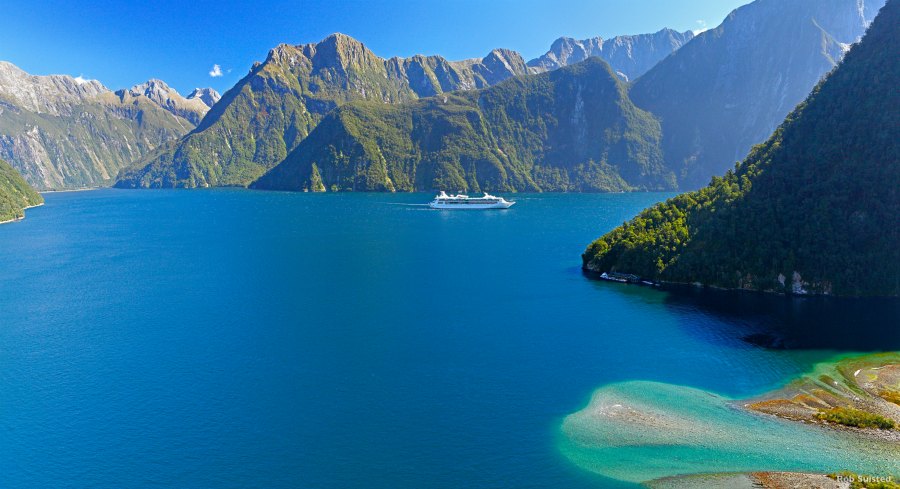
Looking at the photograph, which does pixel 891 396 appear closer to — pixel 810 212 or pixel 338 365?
pixel 810 212

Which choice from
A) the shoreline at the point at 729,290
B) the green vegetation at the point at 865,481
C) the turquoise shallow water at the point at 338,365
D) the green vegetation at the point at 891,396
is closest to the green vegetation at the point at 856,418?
the green vegetation at the point at 891,396

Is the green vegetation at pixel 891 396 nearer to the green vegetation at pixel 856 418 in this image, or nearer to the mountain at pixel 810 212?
the green vegetation at pixel 856 418

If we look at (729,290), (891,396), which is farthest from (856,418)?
(729,290)

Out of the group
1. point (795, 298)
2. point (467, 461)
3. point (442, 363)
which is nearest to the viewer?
point (467, 461)

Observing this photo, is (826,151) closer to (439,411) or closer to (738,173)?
(738,173)

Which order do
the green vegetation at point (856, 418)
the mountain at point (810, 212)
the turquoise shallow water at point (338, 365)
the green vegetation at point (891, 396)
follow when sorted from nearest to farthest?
the turquoise shallow water at point (338, 365), the green vegetation at point (856, 418), the green vegetation at point (891, 396), the mountain at point (810, 212)

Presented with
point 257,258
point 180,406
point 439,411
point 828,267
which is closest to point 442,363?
point 439,411
